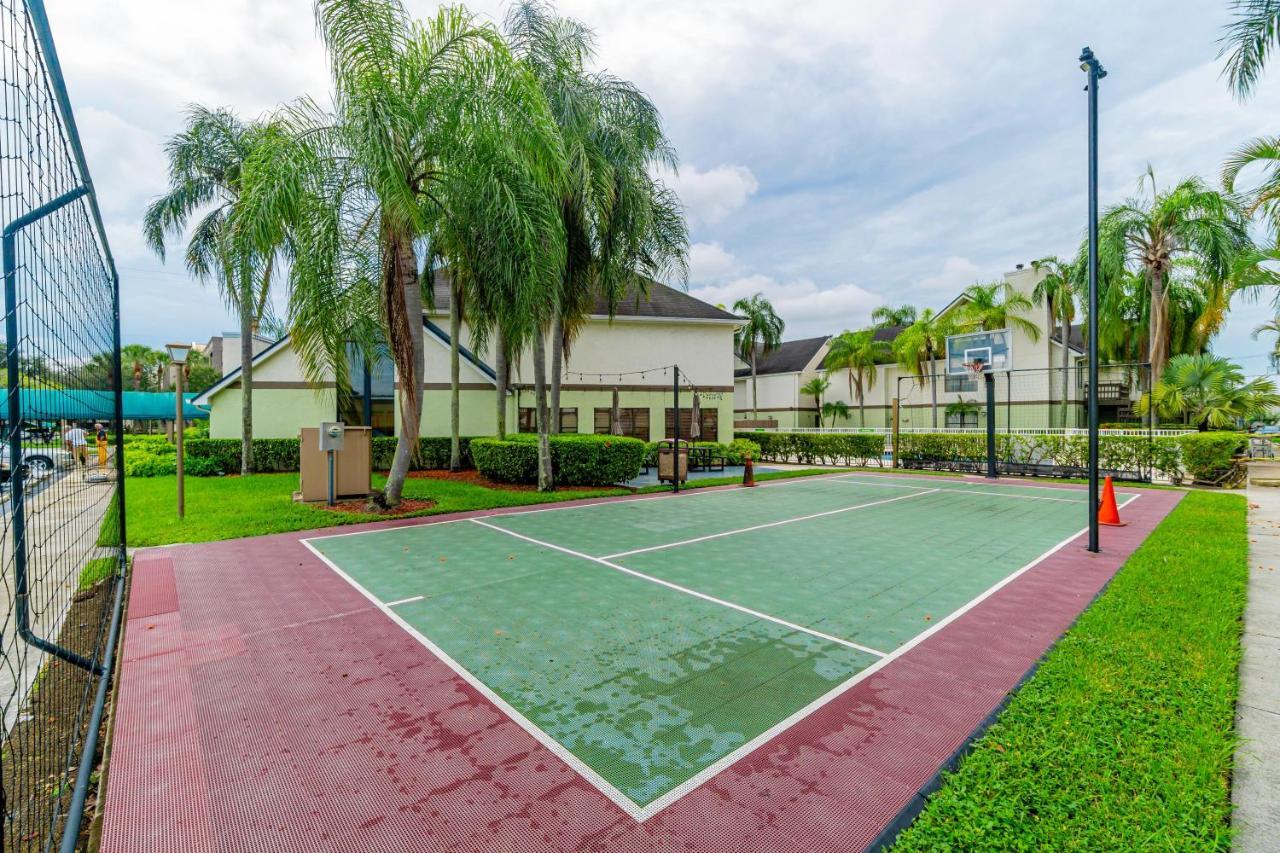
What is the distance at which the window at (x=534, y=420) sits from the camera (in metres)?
21.7

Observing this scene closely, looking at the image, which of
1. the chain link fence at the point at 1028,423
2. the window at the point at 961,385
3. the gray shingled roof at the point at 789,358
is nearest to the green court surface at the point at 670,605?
the chain link fence at the point at 1028,423

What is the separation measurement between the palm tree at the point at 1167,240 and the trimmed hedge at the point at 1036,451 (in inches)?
167

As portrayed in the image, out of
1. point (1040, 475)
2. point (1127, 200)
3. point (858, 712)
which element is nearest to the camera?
point (858, 712)

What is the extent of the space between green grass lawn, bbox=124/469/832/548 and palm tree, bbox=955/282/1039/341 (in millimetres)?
22132

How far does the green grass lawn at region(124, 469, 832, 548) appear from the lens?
9008 mm

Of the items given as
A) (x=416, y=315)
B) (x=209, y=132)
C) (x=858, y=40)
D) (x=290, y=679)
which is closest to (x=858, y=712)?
(x=290, y=679)

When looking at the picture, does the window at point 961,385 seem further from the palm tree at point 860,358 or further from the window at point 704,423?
the window at point 704,423

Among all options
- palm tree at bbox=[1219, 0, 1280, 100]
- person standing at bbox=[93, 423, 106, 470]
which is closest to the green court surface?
palm tree at bbox=[1219, 0, 1280, 100]

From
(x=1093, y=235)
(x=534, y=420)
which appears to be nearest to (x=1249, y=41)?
(x=1093, y=235)

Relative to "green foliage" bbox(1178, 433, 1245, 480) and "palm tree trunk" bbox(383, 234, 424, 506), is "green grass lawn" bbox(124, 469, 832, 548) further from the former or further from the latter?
"green foliage" bbox(1178, 433, 1245, 480)

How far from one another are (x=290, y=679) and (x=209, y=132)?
17.8 m

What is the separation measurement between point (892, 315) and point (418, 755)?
4521 cm

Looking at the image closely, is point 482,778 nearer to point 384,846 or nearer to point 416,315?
point 384,846

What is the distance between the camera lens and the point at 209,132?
15672 millimetres
